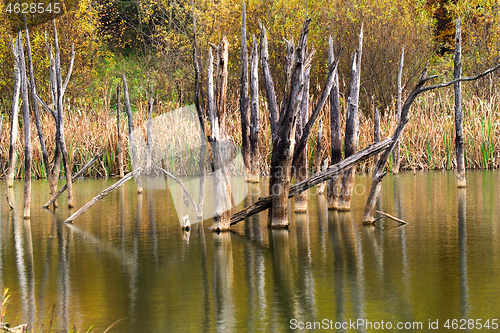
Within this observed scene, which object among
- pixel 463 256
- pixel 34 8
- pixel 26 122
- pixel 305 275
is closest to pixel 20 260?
pixel 26 122

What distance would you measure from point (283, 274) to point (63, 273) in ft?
6.15

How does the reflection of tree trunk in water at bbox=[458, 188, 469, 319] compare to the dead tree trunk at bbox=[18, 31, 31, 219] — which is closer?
the reflection of tree trunk in water at bbox=[458, 188, 469, 319]

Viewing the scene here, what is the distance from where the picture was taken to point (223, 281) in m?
4.98

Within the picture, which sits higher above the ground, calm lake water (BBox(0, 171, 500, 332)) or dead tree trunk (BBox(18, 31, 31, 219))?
dead tree trunk (BBox(18, 31, 31, 219))

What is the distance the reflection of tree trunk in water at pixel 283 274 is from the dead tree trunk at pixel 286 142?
39 cm

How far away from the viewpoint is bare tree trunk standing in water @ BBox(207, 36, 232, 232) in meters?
6.67

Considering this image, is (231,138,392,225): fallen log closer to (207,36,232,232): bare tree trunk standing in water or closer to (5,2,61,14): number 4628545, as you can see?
(207,36,232,232): bare tree trunk standing in water

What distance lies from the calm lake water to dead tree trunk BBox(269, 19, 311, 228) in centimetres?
39

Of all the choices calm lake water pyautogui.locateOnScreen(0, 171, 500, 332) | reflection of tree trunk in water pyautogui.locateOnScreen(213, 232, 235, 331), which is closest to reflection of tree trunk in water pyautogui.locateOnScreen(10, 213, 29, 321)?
calm lake water pyautogui.locateOnScreen(0, 171, 500, 332)

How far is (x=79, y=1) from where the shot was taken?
21469mm

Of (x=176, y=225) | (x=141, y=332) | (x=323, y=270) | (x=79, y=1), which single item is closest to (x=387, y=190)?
(x=176, y=225)

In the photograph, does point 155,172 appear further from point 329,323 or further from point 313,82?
point 329,323

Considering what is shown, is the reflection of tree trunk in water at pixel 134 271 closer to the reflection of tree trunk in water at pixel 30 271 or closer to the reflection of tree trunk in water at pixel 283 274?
the reflection of tree trunk in water at pixel 30 271

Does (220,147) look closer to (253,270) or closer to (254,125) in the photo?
(253,270)
